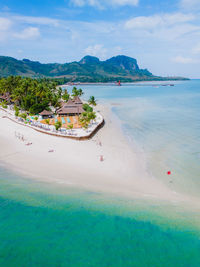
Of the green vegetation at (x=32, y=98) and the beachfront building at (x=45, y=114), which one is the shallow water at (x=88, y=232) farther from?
the green vegetation at (x=32, y=98)

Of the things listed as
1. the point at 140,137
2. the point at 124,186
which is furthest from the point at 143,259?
the point at 140,137

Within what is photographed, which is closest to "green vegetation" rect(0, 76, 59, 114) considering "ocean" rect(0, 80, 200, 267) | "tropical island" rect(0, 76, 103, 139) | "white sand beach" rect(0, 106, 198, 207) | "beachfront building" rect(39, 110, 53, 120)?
"tropical island" rect(0, 76, 103, 139)

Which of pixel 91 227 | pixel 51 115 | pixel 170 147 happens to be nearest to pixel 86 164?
pixel 91 227

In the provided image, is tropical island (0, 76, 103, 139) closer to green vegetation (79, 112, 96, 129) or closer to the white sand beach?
green vegetation (79, 112, 96, 129)

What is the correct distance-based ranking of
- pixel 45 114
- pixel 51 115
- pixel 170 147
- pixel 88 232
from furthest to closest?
pixel 51 115, pixel 45 114, pixel 170 147, pixel 88 232

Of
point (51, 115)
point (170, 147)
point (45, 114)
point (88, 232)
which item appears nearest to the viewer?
point (88, 232)

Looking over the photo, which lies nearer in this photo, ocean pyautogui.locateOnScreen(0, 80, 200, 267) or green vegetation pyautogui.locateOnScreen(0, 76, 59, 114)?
ocean pyautogui.locateOnScreen(0, 80, 200, 267)

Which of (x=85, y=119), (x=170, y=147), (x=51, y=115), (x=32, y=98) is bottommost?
(x=170, y=147)

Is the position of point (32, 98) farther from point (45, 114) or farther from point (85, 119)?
point (85, 119)
